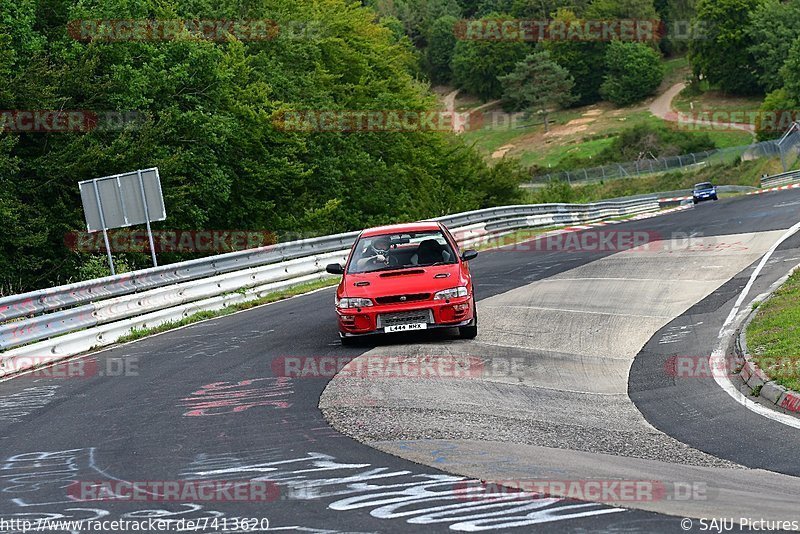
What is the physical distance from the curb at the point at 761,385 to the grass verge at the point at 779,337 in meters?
0.06

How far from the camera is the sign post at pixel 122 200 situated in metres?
19.9

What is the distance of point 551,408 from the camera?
10.1m

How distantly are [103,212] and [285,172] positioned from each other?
23663 millimetres

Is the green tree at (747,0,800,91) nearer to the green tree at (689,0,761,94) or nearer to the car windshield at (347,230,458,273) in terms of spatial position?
the green tree at (689,0,761,94)

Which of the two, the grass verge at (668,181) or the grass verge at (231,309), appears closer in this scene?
the grass verge at (231,309)

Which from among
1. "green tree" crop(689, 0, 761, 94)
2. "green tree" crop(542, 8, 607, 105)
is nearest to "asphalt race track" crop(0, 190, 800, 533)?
"green tree" crop(689, 0, 761, 94)

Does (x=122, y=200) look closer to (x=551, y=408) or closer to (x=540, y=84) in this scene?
(x=551, y=408)

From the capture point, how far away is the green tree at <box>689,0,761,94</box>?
12900cm

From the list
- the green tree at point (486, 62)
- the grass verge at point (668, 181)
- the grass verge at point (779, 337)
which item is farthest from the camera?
the green tree at point (486, 62)

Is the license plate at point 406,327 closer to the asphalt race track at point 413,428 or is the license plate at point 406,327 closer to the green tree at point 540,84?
the asphalt race track at point 413,428

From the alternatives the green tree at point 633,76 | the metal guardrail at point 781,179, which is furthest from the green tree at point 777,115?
the green tree at point 633,76

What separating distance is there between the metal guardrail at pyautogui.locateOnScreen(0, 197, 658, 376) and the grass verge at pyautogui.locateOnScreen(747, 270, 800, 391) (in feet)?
31.0

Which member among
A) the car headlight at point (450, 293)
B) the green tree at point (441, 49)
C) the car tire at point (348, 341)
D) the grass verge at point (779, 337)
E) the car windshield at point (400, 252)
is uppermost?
the green tree at point (441, 49)

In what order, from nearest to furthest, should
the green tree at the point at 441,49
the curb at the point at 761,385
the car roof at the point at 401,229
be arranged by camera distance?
the curb at the point at 761,385
the car roof at the point at 401,229
the green tree at the point at 441,49
